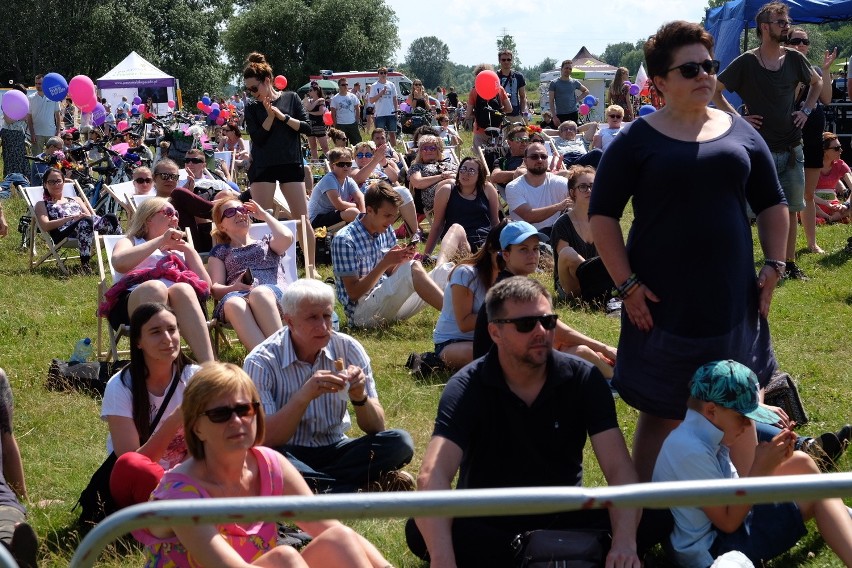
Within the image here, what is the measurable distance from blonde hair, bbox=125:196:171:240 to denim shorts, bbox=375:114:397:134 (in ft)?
54.8

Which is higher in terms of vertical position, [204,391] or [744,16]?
[744,16]

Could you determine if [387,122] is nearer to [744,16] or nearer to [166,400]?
[744,16]

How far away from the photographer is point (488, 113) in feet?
46.4

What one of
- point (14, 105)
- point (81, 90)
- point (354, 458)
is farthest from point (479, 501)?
point (81, 90)

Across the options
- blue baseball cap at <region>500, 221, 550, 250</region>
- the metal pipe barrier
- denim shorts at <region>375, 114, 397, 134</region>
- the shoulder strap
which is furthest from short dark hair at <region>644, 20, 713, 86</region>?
denim shorts at <region>375, 114, 397, 134</region>

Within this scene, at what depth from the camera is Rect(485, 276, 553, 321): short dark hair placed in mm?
3777

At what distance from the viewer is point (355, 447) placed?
4.89 meters

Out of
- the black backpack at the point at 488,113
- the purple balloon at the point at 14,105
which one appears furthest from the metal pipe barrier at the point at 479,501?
the purple balloon at the point at 14,105

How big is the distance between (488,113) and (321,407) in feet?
32.1

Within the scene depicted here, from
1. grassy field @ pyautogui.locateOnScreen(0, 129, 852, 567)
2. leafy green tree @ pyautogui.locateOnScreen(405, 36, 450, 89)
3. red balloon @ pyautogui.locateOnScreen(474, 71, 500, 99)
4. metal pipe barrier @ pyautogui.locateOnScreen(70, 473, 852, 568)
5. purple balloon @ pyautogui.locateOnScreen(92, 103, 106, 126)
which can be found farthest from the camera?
leafy green tree @ pyautogui.locateOnScreen(405, 36, 450, 89)

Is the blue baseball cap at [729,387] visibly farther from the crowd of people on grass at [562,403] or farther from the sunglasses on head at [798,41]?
the sunglasses on head at [798,41]

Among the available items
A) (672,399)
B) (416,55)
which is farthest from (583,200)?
(416,55)

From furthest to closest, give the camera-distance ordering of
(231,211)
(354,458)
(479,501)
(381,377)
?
(231,211) < (381,377) < (354,458) < (479,501)

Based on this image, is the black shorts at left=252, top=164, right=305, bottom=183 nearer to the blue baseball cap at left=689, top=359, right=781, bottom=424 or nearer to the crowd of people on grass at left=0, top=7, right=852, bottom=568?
the crowd of people on grass at left=0, top=7, right=852, bottom=568
